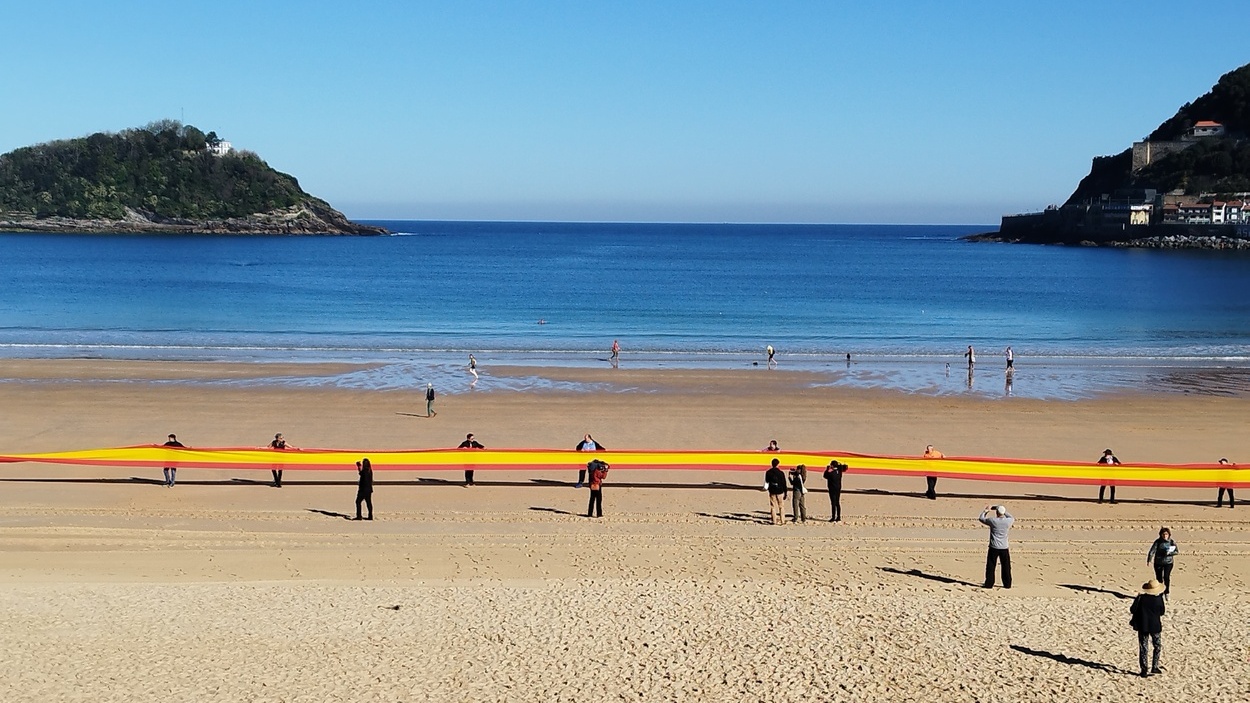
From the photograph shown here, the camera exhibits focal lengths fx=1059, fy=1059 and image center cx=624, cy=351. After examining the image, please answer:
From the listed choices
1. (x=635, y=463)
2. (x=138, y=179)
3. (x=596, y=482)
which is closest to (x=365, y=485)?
(x=596, y=482)

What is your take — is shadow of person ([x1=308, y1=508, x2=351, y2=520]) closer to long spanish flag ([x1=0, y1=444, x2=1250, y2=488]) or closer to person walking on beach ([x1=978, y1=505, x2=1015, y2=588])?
long spanish flag ([x1=0, y1=444, x2=1250, y2=488])

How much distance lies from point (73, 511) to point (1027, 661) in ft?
48.2

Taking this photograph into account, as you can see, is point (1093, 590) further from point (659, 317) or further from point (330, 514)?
point (659, 317)

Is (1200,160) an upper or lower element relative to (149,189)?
upper

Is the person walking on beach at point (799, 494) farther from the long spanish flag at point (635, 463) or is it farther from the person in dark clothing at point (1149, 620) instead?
the person in dark clothing at point (1149, 620)

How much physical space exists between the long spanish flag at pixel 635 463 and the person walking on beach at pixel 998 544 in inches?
200

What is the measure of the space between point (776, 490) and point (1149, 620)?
6.74 m

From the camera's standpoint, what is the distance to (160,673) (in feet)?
35.8

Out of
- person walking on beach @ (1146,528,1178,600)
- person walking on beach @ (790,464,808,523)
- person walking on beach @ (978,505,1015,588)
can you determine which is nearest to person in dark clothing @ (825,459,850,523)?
person walking on beach @ (790,464,808,523)

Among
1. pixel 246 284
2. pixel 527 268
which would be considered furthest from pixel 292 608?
pixel 527 268

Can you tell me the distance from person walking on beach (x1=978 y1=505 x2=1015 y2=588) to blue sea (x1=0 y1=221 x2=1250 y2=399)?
791 inches

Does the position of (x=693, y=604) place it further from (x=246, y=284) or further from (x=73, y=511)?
(x=246, y=284)

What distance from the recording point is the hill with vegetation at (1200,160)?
15750cm

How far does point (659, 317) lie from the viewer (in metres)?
61.8
